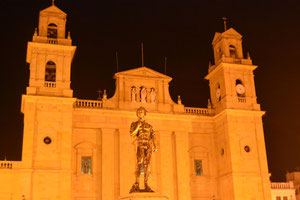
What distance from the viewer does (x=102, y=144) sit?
2664cm

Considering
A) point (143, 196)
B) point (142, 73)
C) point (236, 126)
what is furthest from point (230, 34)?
point (143, 196)

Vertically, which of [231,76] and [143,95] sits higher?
[231,76]

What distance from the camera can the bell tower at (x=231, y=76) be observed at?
29031mm

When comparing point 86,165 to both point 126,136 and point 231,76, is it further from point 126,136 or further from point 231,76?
point 231,76

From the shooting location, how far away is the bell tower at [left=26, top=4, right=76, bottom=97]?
25594 mm

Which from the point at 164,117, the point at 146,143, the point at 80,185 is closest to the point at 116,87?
the point at 164,117

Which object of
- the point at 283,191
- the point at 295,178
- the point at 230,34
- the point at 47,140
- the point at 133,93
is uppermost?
the point at 230,34

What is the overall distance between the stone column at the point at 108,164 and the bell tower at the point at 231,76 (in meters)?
7.91

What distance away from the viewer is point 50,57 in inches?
1040

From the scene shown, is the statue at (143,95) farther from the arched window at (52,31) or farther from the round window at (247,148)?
the round window at (247,148)

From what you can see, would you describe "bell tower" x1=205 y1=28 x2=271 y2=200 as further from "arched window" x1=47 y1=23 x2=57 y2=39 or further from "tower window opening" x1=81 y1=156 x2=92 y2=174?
"arched window" x1=47 y1=23 x2=57 y2=39

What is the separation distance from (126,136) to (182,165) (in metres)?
4.10

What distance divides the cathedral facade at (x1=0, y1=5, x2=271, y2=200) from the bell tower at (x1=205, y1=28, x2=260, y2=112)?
0.24 feet

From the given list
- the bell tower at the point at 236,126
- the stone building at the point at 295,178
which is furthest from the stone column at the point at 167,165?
the stone building at the point at 295,178
